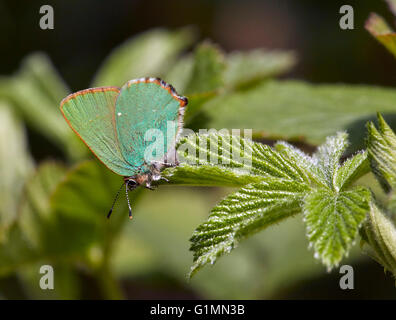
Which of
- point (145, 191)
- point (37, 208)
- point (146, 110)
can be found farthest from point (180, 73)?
point (37, 208)

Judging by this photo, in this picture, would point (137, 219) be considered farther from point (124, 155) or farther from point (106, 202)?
point (124, 155)

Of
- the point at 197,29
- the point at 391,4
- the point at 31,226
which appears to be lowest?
the point at 31,226

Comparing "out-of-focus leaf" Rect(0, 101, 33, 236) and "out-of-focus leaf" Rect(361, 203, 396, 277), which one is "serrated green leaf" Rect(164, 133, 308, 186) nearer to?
"out-of-focus leaf" Rect(361, 203, 396, 277)

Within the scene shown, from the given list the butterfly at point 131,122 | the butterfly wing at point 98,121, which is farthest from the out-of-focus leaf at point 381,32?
the butterfly wing at point 98,121

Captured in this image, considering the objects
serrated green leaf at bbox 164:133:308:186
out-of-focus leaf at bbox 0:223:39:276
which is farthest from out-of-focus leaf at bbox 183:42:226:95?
out-of-focus leaf at bbox 0:223:39:276

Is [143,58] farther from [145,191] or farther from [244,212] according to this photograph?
[244,212]

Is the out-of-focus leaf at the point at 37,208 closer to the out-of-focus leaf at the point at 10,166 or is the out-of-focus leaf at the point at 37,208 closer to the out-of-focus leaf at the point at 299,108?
the out-of-focus leaf at the point at 10,166
